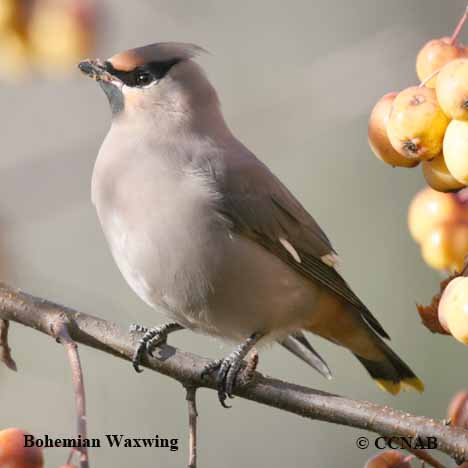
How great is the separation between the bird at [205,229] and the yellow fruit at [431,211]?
2.75 ft

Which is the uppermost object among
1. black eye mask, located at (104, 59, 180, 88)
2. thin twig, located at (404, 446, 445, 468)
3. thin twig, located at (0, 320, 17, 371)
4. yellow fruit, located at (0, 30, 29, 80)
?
yellow fruit, located at (0, 30, 29, 80)

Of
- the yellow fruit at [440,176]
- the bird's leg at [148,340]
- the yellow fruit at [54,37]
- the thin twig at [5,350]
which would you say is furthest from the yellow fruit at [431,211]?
the thin twig at [5,350]

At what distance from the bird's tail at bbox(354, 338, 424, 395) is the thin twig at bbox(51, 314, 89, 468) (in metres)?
1.68

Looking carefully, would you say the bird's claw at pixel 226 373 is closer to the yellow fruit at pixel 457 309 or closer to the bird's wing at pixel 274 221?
the bird's wing at pixel 274 221

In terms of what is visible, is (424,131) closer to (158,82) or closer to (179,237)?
(179,237)

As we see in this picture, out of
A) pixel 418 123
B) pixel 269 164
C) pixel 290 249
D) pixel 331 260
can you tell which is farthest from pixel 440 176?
pixel 269 164

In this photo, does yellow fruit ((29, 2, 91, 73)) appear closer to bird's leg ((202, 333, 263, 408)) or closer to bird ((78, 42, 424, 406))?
bird ((78, 42, 424, 406))

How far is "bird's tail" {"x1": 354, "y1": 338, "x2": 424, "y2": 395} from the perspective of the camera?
13.4ft

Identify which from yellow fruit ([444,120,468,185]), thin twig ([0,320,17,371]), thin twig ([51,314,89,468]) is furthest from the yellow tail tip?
yellow fruit ([444,120,468,185])

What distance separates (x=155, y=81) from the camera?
3818mm

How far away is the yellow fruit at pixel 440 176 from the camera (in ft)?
7.77

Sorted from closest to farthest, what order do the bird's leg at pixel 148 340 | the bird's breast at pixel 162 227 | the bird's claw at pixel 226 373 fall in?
the bird's leg at pixel 148 340
the bird's claw at pixel 226 373
the bird's breast at pixel 162 227

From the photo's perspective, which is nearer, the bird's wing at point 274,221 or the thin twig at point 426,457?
A: the thin twig at point 426,457

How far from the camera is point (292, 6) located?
8281 mm
